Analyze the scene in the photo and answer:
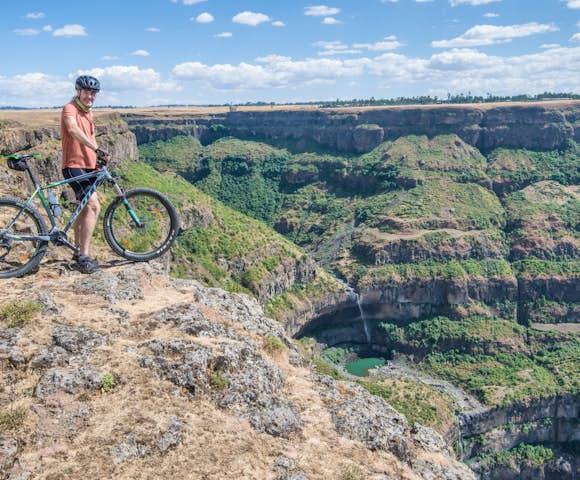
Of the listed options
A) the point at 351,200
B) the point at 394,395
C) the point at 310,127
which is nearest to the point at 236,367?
the point at 394,395

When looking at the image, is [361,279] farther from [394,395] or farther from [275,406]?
[275,406]

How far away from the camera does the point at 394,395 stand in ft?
191

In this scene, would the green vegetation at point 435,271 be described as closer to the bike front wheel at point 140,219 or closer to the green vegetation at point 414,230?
the green vegetation at point 414,230

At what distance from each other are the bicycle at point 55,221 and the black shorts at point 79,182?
0.11m

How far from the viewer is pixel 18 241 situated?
38.4 feet

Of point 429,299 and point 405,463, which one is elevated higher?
point 405,463

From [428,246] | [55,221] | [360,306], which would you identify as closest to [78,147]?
[55,221]

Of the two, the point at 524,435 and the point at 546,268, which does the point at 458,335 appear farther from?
the point at 546,268

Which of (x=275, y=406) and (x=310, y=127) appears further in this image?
(x=310, y=127)

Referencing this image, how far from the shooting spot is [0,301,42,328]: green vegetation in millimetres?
9844

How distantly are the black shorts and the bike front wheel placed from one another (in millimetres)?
785

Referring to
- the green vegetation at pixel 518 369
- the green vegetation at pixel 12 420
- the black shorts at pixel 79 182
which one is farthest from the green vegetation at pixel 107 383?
the green vegetation at pixel 518 369

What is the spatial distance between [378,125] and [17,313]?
12589cm

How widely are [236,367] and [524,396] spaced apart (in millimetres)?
64922
